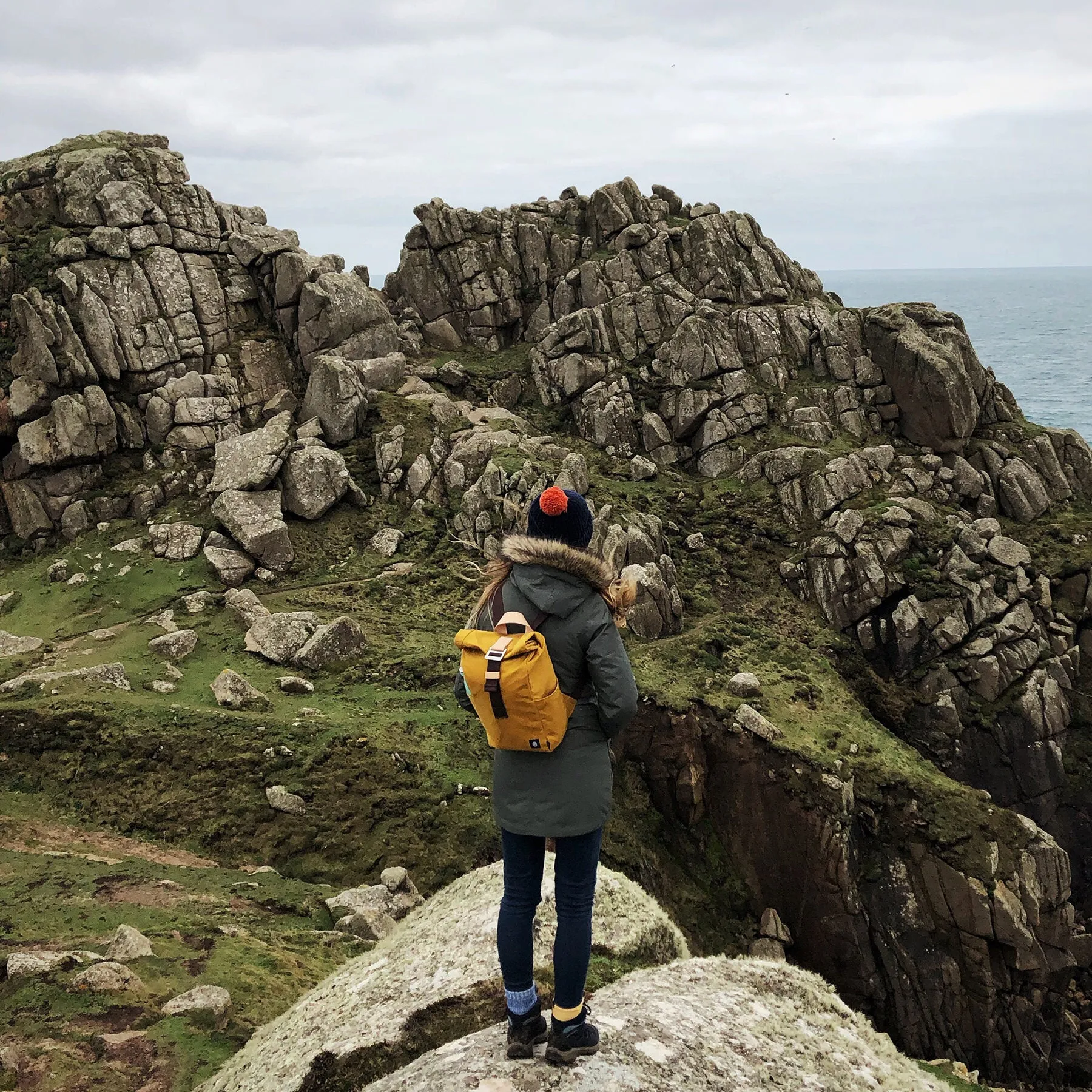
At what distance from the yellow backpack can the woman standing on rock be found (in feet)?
0.12

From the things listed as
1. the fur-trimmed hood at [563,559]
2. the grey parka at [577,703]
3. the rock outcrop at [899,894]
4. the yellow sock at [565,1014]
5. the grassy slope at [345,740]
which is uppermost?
the fur-trimmed hood at [563,559]

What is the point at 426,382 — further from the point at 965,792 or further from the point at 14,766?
the point at 965,792

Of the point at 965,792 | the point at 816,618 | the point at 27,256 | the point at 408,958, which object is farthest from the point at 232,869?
→ the point at 27,256

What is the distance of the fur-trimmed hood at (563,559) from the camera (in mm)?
7453

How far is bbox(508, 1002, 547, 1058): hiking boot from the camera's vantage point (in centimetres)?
766

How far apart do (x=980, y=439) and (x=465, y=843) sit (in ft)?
133

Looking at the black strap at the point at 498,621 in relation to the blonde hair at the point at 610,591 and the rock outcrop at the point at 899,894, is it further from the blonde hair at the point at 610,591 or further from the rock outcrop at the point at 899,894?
the rock outcrop at the point at 899,894

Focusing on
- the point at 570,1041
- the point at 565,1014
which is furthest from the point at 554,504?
the point at 570,1041

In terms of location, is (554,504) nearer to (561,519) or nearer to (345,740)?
(561,519)

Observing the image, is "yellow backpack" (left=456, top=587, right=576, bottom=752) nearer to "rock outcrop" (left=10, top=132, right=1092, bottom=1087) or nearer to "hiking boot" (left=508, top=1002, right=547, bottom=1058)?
"hiking boot" (left=508, top=1002, right=547, bottom=1058)

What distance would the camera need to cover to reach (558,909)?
7.40 metres

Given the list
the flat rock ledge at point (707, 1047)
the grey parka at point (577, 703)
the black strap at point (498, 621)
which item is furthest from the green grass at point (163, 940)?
the black strap at point (498, 621)

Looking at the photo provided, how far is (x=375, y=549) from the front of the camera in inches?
1582

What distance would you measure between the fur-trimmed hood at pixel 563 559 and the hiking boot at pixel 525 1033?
13.3 feet
